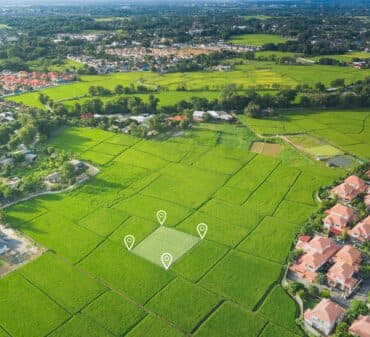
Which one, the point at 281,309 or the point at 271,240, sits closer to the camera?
the point at 281,309

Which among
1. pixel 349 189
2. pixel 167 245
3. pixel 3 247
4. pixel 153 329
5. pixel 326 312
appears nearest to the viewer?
pixel 326 312

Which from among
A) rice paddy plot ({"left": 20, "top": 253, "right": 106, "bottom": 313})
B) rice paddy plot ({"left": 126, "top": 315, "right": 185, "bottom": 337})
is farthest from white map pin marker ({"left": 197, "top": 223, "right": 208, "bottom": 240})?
rice paddy plot ({"left": 126, "top": 315, "right": 185, "bottom": 337})

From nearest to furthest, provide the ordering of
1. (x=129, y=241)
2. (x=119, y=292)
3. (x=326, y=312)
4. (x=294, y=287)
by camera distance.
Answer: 1. (x=326, y=312)
2. (x=294, y=287)
3. (x=119, y=292)
4. (x=129, y=241)

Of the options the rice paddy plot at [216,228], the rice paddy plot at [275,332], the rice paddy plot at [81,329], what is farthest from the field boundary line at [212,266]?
the rice paddy plot at [81,329]

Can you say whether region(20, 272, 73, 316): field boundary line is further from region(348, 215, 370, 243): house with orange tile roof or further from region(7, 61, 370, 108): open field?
region(7, 61, 370, 108): open field

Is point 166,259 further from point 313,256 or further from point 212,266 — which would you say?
point 313,256

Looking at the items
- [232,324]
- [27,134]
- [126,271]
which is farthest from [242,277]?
[27,134]

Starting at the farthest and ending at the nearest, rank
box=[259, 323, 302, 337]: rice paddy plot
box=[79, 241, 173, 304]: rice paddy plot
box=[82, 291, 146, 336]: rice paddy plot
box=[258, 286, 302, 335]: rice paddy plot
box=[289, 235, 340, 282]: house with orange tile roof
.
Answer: box=[289, 235, 340, 282]: house with orange tile roof
box=[79, 241, 173, 304]: rice paddy plot
box=[82, 291, 146, 336]: rice paddy plot
box=[258, 286, 302, 335]: rice paddy plot
box=[259, 323, 302, 337]: rice paddy plot

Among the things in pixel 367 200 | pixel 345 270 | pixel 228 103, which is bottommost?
pixel 228 103
